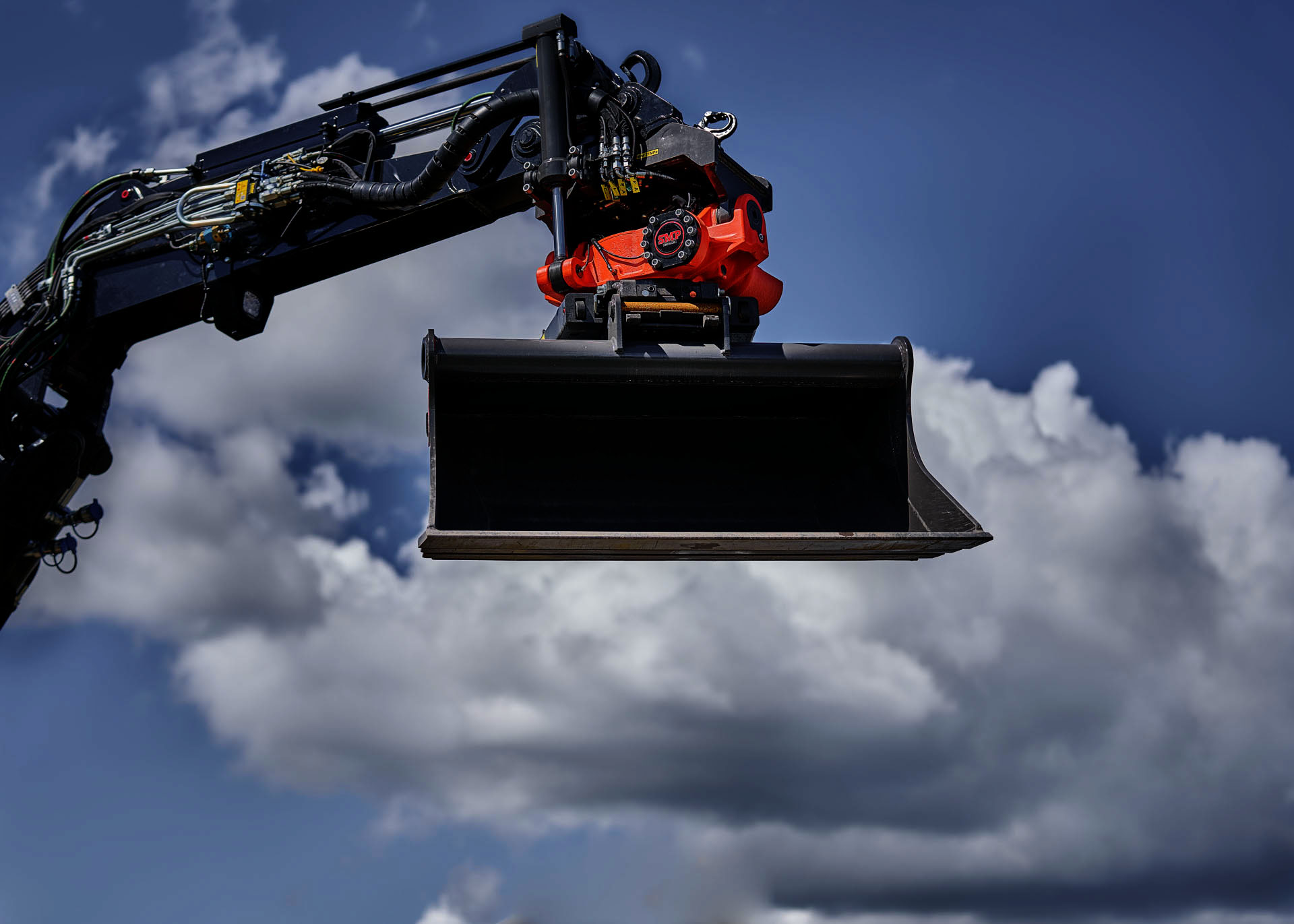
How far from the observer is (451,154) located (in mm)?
6406

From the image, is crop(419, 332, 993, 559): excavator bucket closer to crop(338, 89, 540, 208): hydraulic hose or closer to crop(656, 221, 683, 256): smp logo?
crop(656, 221, 683, 256): smp logo

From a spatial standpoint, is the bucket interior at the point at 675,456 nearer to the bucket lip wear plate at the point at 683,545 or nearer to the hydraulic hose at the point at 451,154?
the bucket lip wear plate at the point at 683,545

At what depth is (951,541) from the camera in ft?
17.8

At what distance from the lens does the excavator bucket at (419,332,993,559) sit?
562 centimetres

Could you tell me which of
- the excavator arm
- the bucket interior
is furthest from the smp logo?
the bucket interior

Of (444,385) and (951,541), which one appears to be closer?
(951,541)

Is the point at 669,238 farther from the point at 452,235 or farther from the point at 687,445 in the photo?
the point at 452,235

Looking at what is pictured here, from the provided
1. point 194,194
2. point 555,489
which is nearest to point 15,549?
point 194,194

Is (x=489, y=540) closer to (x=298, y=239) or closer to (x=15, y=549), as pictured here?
(x=298, y=239)

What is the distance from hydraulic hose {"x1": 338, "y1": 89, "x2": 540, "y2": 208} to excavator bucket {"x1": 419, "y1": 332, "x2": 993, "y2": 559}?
3.71 feet

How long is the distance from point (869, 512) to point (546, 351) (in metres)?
1.59

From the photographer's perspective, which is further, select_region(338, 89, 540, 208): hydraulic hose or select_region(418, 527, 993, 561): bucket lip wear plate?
select_region(338, 89, 540, 208): hydraulic hose

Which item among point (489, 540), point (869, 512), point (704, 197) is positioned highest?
point (704, 197)

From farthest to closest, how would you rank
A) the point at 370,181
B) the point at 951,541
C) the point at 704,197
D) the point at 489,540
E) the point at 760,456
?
the point at 370,181
the point at 760,456
the point at 704,197
the point at 951,541
the point at 489,540
